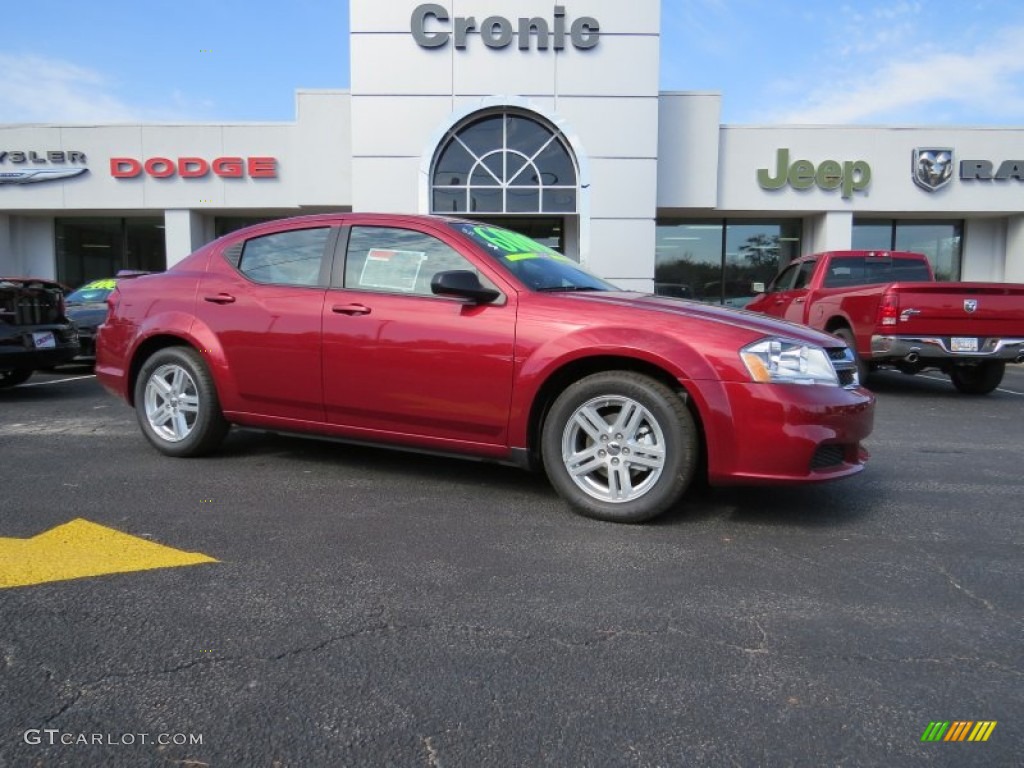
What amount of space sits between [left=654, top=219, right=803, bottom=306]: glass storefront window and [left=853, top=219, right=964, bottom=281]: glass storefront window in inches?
72.5

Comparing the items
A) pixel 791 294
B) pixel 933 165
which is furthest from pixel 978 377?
pixel 933 165

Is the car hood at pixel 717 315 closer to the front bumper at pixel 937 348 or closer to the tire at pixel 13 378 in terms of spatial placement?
the front bumper at pixel 937 348

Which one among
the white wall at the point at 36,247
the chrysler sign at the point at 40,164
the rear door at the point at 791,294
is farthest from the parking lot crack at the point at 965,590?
the white wall at the point at 36,247

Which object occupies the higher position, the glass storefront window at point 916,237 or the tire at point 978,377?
the glass storefront window at point 916,237

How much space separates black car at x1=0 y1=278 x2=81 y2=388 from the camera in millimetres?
7751

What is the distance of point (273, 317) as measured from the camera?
4570mm

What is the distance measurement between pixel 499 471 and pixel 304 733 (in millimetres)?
2895

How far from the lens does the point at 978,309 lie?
26.6ft

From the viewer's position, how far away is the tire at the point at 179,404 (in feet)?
16.0

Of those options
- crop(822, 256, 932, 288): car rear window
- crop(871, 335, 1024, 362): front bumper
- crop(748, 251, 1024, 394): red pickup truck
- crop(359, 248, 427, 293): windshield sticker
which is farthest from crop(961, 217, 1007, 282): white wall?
crop(359, 248, 427, 293): windshield sticker

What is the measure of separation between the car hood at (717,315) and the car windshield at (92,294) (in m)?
10.8

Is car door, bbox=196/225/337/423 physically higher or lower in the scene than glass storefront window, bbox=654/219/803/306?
lower

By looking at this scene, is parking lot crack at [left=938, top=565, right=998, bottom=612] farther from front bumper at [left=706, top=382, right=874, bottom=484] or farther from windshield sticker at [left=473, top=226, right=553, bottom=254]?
windshield sticker at [left=473, top=226, right=553, bottom=254]

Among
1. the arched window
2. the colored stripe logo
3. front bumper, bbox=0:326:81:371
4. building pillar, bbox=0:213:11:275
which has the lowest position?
the colored stripe logo
